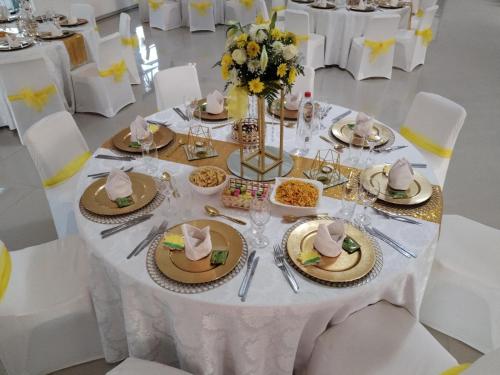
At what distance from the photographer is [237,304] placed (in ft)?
4.04

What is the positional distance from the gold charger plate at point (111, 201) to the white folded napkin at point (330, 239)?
0.74 meters

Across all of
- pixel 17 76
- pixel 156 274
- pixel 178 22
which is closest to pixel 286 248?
pixel 156 274

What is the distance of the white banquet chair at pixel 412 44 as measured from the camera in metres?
5.29

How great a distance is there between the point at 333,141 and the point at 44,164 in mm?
1617

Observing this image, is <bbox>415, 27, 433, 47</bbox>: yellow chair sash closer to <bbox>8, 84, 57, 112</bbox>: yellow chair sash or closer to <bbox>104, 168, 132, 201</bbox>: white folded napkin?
<bbox>8, 84, 57, 112</bbox>: yellow chair sash

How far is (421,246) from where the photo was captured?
144 centimetres

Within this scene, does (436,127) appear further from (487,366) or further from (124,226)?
(124,226)

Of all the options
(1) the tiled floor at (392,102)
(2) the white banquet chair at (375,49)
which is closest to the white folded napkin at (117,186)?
(1) the tiled floor at (392,102)

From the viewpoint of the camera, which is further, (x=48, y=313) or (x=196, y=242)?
(x=48, y=313)

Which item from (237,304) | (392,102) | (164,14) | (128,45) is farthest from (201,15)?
(237,304)

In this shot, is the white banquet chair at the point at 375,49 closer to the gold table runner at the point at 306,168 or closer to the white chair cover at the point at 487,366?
the gold table runner at the point at 306,168

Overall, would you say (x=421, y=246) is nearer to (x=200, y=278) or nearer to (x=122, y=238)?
(x=200, y=278)

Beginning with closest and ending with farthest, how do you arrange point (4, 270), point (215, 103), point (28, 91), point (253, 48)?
point (253, 48)
point (4, 270)
point (215, 103)
point (28, 91)

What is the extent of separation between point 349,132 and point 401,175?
0.57 m
